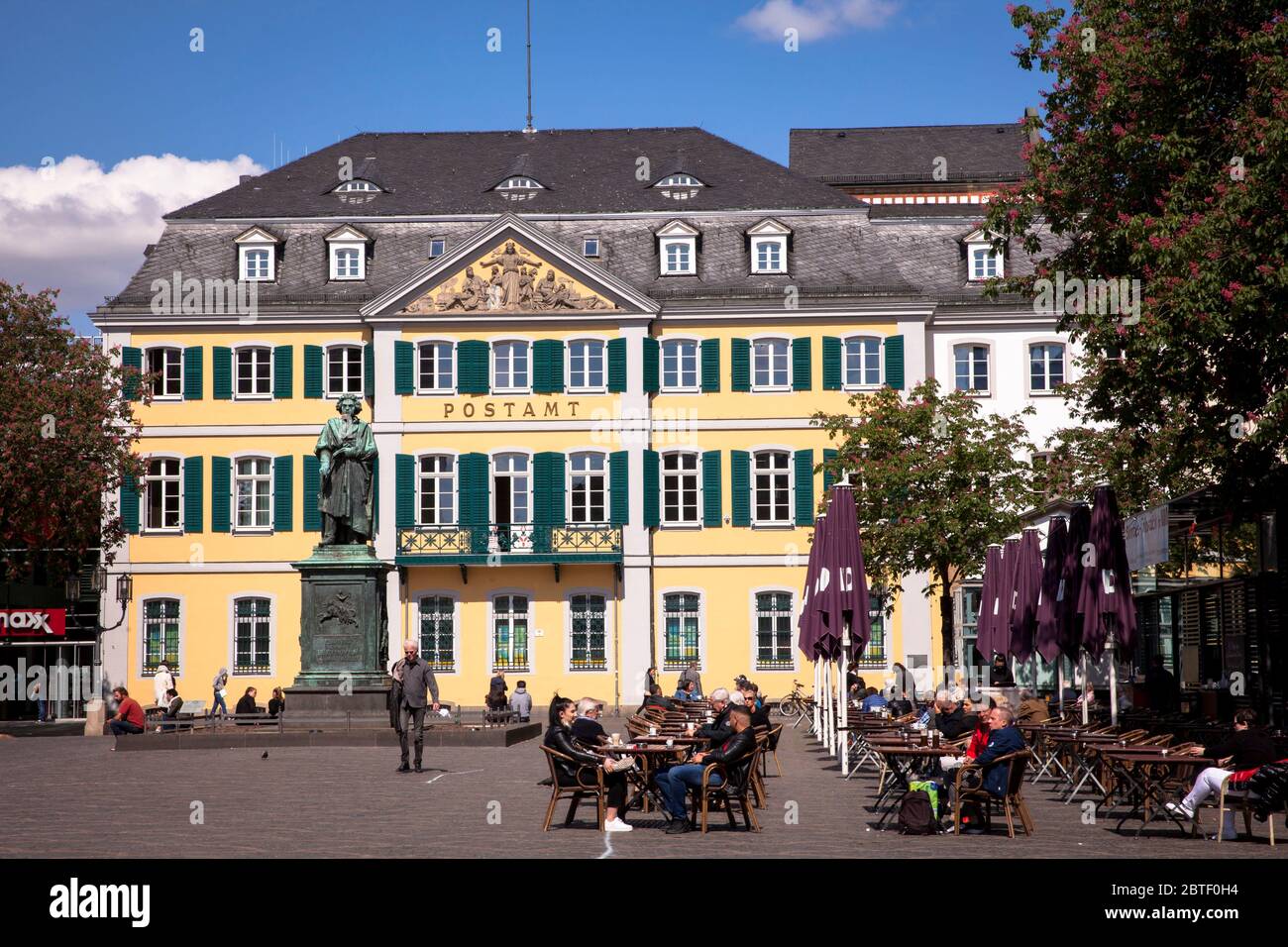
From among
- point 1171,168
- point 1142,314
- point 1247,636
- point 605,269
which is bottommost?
point 1247,636

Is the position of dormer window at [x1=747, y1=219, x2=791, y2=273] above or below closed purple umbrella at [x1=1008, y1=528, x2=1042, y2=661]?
above

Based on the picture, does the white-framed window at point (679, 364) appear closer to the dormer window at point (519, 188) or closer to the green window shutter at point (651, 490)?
the green window shutter at point (651, 490)

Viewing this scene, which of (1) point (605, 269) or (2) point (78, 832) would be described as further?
(1) point (605, 269)

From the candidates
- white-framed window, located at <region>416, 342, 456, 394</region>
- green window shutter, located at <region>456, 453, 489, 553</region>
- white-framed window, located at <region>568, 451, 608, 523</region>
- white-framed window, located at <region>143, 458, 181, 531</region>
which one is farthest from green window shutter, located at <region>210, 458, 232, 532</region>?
white-framed window, located at <region>568, 451, 608, 523</region>

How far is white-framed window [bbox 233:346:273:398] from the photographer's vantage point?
47.9 metres

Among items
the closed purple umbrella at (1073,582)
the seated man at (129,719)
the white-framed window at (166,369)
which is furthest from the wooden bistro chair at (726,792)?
the white-framed window at (166,369)

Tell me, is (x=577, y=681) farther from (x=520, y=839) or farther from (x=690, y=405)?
(x=520, y=839)

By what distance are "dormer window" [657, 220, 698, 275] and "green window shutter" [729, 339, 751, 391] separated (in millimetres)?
2580

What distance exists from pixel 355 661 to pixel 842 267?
2247 centimetres

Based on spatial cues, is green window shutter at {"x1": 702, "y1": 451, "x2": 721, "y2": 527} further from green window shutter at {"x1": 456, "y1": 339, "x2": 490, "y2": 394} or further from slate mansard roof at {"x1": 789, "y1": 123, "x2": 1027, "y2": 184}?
slate mansard roof at {"x1": 789, "y1": 123, "x2": 1027, "y2": 184}

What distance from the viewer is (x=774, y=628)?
46.9m

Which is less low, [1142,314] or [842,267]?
[842,267]

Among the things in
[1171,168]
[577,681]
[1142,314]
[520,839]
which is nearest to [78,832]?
[520,839]
